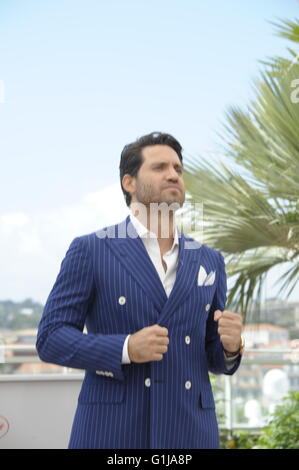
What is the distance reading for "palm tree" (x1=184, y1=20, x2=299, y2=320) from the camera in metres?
3.39

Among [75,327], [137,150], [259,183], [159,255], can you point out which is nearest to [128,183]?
[137,150]

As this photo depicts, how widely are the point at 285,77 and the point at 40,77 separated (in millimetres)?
25054

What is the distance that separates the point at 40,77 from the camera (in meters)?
27.2

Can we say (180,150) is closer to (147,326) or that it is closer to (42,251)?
(147,326)

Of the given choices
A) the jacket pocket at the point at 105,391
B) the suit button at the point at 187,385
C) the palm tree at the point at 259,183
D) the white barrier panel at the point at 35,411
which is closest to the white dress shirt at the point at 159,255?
the suit button at the point at 187,385

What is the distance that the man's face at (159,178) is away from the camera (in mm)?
1380

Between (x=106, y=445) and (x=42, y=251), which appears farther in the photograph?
(x=42, y=251)

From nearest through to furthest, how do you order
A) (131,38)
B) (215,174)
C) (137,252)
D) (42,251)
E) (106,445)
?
(106,445) < (137,252) < (215,174) < (42,251) < (131,38)

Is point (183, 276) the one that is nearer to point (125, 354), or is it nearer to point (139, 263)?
point (139, 263)

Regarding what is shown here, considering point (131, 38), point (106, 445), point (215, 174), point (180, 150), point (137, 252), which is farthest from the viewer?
point (131, 38)

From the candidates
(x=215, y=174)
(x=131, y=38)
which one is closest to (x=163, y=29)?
(x=131, y=38)

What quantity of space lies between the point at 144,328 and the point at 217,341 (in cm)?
27

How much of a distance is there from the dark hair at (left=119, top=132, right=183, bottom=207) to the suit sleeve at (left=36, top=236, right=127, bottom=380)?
0.65 feet

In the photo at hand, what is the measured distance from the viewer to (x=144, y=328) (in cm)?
120
